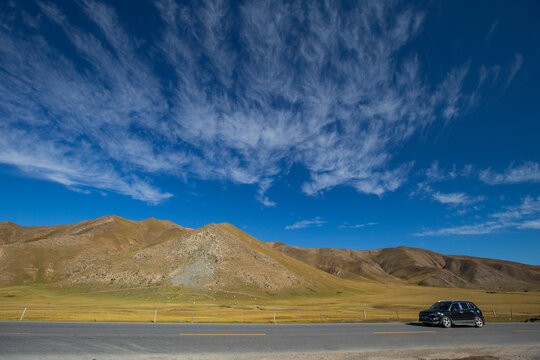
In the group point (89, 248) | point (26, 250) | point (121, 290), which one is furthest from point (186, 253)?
point (26, 250)

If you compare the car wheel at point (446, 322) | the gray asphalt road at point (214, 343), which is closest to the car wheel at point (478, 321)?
the car wheel at point (446, 322)

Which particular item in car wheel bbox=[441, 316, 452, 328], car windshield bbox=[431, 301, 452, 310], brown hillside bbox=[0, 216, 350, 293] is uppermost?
brown hillside bbox=[0, 216, 350, 293]

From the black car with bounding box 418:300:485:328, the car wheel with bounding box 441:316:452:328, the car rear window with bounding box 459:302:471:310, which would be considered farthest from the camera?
the car rear window with bounding box 459:302:471:310

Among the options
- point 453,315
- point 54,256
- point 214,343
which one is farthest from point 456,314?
point 54,256

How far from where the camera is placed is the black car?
24.5 metres

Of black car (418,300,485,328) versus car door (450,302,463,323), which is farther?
car door (450,302,463,323)

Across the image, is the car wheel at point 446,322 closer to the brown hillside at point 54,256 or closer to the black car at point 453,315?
the black car at point 453,315

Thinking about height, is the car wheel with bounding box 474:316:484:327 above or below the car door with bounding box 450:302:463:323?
below

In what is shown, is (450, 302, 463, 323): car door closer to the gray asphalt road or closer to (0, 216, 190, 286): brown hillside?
the gray asphalt road

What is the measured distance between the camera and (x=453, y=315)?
24.7 m

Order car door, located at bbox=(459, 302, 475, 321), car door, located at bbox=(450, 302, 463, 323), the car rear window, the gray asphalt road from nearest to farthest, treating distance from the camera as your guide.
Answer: the gray asphalt road, car door, located at bbox=(450, 302, 463, 323), car door, located at bbox=(459, 302, 475, 321), the car rear window

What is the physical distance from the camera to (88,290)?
10188 centimetres

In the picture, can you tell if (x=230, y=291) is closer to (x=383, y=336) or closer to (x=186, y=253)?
(x=186, y=253)

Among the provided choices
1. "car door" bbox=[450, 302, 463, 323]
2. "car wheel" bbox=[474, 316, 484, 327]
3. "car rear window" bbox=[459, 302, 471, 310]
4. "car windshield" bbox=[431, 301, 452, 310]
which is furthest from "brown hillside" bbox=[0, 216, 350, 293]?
"car wheel" bbox=[474, 316, 484, 327]
